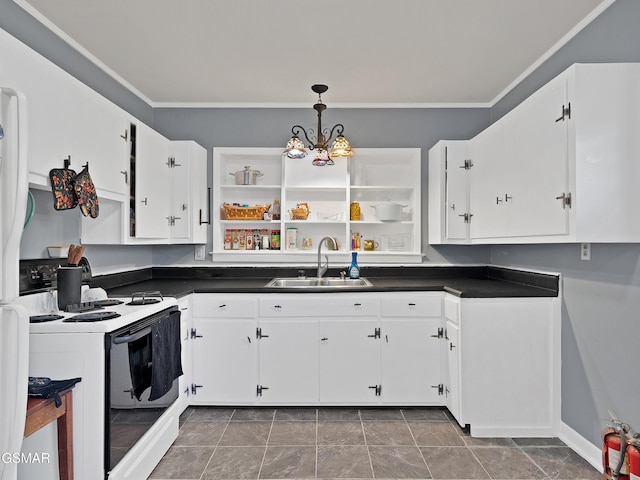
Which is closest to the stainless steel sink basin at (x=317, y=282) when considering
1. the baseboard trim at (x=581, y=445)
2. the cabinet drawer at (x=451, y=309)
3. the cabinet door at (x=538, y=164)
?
the cabinet drawer at (x=451, y=309)

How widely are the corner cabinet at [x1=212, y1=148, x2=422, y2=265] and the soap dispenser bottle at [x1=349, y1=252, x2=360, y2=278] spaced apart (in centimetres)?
10

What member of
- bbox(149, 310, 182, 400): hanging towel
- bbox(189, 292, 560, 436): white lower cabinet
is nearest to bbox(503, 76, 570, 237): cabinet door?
bbox(189, 292, 560, 436): white lower cabinet

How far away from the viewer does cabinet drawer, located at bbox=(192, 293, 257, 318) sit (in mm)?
2846

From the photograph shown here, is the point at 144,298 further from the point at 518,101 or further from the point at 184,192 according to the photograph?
the point at 518,101

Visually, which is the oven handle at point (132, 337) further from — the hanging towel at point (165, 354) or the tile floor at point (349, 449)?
the tile floor at point (349, 449)

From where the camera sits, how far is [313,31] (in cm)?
236

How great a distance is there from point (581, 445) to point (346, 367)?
4.76 feet

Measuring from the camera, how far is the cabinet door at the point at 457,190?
3166mm

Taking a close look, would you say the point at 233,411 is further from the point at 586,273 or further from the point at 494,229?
the point at 586,273

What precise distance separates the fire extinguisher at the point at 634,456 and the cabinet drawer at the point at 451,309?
3.33 feet

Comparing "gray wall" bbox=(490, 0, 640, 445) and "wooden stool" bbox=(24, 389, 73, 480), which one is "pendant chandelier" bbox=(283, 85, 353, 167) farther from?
"wooden stool" bbox=(24, 389, 73, 480)

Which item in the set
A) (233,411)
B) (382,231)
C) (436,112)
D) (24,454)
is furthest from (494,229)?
(24,454)

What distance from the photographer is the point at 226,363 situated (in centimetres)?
283

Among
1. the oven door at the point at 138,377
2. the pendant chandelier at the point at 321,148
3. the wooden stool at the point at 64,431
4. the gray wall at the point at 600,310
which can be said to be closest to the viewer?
the wooden stool at the point at 64,431
